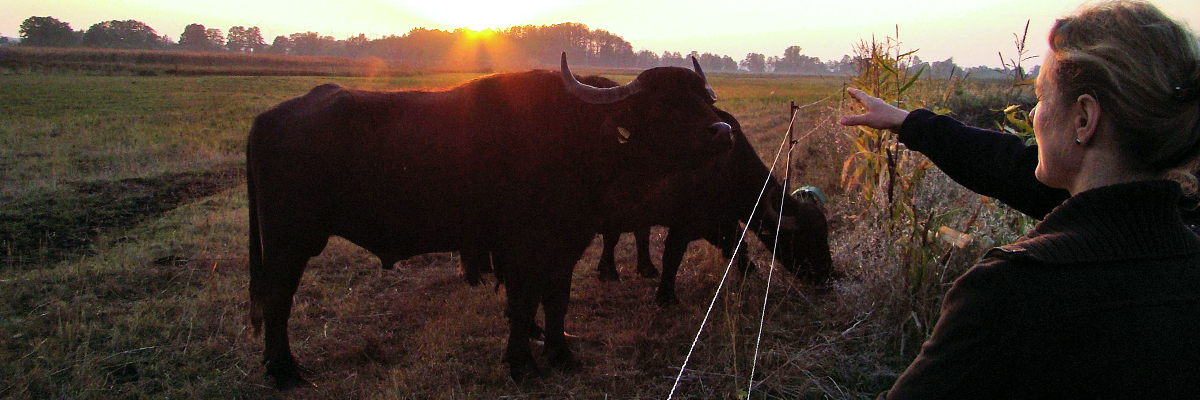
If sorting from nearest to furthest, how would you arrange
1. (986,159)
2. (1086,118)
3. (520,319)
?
(1086,118) → (986,159) → (520,319)

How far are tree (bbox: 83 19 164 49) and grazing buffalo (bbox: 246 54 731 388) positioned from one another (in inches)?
4159

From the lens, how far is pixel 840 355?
13.8ft

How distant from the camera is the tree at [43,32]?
80.0 metres

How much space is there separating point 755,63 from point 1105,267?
146786 mm

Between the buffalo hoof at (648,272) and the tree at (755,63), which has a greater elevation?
the tree at (755,63)

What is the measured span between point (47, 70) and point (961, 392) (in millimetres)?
56847

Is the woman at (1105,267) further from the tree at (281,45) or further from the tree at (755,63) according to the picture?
the tree at (755,63)

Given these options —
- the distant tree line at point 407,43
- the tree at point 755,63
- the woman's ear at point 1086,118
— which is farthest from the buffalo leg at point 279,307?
the tree at point 755,63

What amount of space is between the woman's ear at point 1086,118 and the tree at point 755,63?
464ft

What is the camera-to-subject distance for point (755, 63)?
5507 inches

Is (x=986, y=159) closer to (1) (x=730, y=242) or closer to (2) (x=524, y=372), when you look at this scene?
(2) (x=524, y=372)

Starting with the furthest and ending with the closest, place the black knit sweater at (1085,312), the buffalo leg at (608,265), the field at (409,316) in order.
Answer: the buffalo leg at (608,265) < the field at (409,316) < the black knit sweater at (1085,312)

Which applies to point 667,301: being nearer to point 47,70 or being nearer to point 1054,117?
point 1054,117

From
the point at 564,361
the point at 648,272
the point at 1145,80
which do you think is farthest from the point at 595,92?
the point at 1145,80
